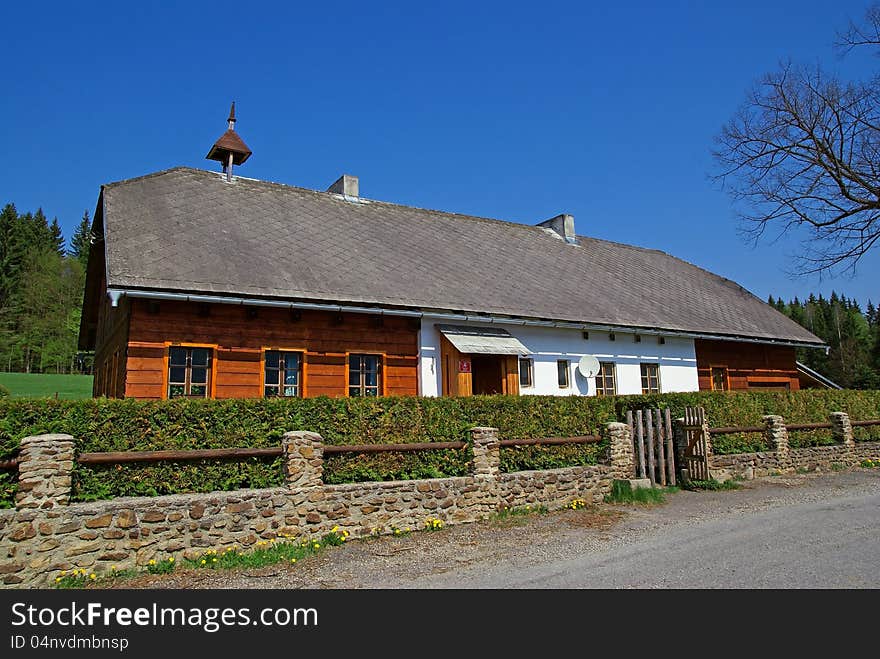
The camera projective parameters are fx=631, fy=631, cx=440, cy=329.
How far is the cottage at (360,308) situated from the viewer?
12.1 metres

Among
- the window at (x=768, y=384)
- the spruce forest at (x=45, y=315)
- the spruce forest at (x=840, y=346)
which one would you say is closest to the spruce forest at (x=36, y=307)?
the spruce forest at (x=45, y=315)

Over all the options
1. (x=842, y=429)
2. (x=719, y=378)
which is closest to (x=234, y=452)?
(x=842, y=429)

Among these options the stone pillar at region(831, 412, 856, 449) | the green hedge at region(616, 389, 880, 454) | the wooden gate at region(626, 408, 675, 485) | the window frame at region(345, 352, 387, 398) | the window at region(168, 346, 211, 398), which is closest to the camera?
the window at region(168, 346, 211, 398)

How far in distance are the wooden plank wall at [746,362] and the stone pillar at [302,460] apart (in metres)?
14.5

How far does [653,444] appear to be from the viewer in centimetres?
1261

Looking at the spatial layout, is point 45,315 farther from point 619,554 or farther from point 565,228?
point 619,554

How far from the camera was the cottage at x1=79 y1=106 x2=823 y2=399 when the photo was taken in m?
12.1

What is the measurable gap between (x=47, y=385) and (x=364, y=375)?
38.3m

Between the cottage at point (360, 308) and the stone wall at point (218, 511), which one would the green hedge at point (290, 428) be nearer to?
the stone wall at point (218, 511)

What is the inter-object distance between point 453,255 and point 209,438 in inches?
431

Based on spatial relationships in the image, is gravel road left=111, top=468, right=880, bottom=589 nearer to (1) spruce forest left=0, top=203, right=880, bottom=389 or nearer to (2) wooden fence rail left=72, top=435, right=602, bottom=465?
(2) wooden fence rail left=72, top=435, right=602, bottom=465

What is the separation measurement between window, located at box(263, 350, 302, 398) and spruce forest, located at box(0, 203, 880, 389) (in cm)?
4577

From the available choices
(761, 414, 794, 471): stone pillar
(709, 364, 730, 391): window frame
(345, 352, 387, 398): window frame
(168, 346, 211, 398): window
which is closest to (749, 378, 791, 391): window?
(709, 364, 730, 391): window frame
